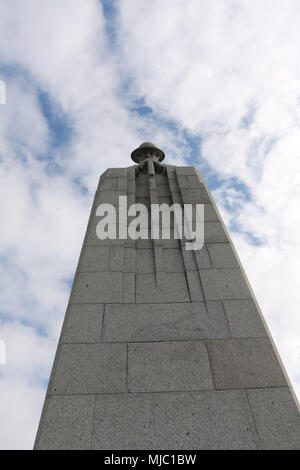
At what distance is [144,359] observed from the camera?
5.44 m

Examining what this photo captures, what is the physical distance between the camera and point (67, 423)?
15.0ft

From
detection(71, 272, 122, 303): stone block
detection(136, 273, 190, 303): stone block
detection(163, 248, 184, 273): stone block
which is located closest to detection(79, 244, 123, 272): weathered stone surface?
detection(71, 272, 122, 303): stone block

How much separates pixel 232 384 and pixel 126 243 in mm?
4399

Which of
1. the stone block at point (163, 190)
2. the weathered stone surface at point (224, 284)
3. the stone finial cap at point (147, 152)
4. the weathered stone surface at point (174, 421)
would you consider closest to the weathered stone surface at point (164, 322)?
the weathered stone surface at point (224, 284)

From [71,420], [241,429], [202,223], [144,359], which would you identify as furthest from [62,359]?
[202,223]

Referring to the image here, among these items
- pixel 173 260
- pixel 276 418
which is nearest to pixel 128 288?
pixel 173 260

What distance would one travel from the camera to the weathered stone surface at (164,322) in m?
5.83

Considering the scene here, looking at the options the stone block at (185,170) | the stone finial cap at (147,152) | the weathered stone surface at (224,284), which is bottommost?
the weathered stone surface at (224,284)

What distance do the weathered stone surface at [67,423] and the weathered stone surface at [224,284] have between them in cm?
325

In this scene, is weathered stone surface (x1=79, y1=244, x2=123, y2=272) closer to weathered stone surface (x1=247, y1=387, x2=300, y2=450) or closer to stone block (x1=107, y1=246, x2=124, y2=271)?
stone block (x1=107, y1=246, x2=124, y2=271)

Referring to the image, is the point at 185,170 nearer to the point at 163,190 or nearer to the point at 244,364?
the point at 163,190

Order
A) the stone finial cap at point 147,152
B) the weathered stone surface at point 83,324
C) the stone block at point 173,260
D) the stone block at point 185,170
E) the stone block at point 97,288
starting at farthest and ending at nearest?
the stone finial cap at point 147,152 < the stone block at point 185,170 < the stone block at point 173,260 < the stone block at point 97,288 < the weathered stone surface at point 83,324

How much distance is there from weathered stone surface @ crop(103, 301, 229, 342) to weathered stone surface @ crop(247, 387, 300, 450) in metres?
1.23

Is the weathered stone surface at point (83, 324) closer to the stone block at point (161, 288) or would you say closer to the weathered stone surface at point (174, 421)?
the stone block at point (161, 288)
